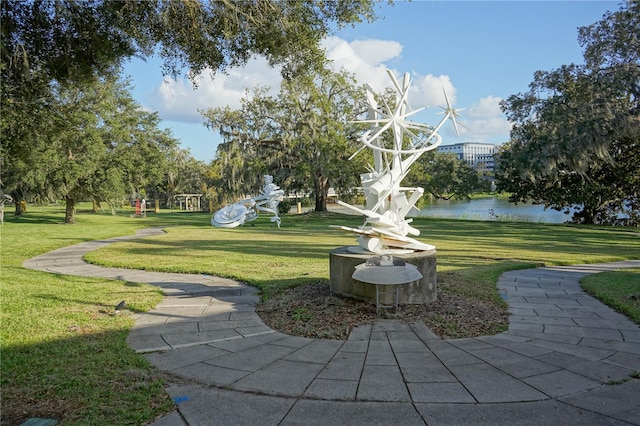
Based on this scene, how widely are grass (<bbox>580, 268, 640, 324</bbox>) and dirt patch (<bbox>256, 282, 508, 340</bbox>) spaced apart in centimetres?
164

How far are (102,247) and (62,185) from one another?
10.3m

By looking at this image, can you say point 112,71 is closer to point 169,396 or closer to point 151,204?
point 169,396

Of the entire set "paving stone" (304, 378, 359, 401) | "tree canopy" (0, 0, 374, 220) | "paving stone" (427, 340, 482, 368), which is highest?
"tree canopy" (0, 0, 374, 220)

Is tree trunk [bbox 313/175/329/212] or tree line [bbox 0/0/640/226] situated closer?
tree line [bbox 0/0/640/226]

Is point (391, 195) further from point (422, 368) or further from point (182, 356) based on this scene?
point (182, 356)

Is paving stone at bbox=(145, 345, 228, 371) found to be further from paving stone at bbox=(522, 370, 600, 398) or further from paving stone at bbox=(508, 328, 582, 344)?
paving stone at bbox=(508, 328, 582, 344)

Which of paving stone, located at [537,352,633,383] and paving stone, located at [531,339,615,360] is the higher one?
paving stone, located at [537,352,633,383]

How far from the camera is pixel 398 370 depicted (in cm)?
407

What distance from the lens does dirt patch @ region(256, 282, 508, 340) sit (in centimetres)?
531

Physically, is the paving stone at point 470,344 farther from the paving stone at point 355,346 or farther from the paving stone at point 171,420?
the paving stone at point 171,420

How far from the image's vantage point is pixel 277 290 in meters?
7.46

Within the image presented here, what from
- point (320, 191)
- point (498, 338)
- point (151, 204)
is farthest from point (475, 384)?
point (151, 204)

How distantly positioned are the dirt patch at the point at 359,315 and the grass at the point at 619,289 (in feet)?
5.38

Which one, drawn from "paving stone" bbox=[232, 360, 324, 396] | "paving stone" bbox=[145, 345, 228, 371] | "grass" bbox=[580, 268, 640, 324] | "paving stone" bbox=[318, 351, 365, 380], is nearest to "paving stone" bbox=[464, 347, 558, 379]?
"paving stone" bbox=[318, 351, 365, 380]
